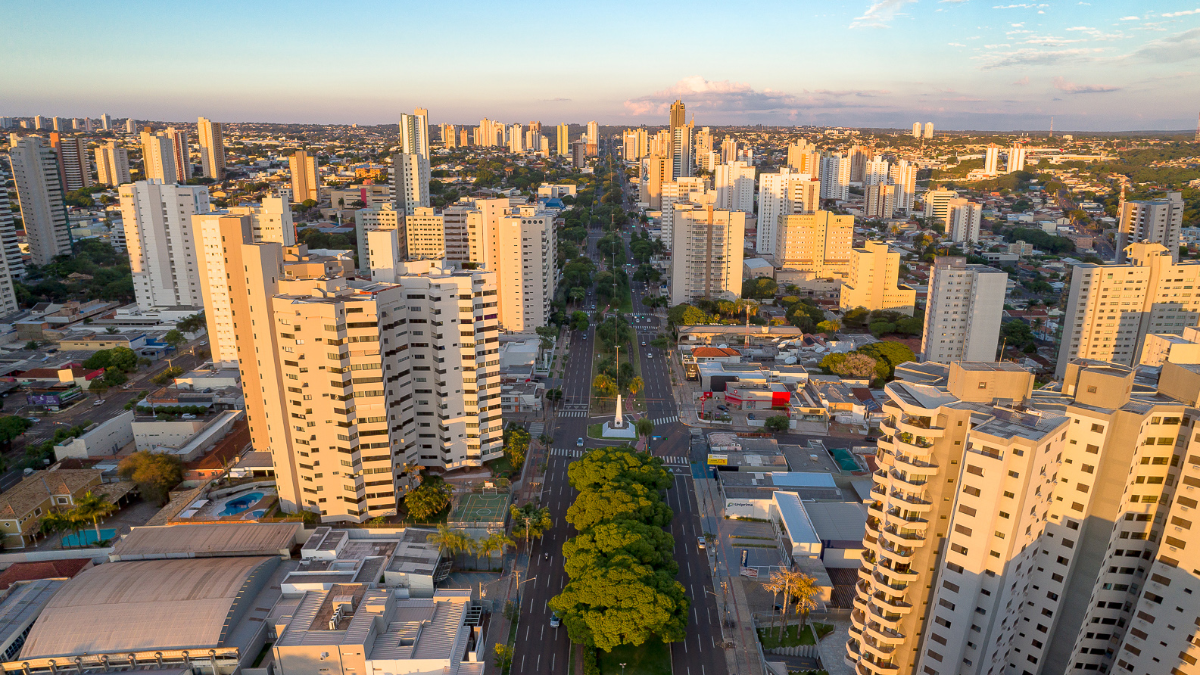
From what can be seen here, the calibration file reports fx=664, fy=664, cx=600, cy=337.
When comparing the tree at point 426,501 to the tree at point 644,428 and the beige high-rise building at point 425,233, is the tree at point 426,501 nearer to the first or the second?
the tree at point 644,428

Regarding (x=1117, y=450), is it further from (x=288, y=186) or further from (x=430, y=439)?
(x=288, y=186)

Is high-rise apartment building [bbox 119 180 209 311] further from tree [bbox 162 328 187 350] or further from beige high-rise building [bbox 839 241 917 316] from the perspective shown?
beige high-rise building [bbox 839 241 917 316]

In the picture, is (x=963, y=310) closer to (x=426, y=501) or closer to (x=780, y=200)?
(x=426, y=501)

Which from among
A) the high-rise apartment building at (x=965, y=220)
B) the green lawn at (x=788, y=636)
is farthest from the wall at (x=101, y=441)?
the high-rise apartment building at (x=965, y=220)

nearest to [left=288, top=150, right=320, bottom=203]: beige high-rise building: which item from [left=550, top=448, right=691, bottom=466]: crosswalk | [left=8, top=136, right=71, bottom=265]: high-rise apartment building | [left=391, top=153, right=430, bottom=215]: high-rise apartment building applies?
[left=391, top=153, right=430, bottom=215]: high-rise apartment building

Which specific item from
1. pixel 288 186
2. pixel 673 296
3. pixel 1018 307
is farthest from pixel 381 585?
pixel 288 186
